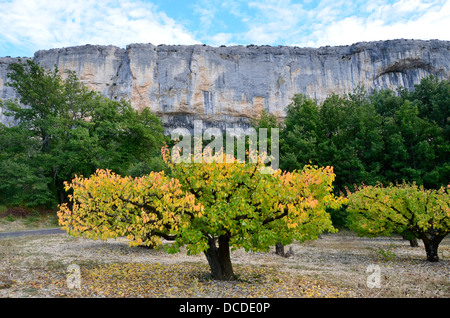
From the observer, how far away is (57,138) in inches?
1328

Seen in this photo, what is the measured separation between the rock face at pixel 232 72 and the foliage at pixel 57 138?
31.3 metres

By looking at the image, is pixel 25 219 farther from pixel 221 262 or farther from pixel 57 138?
pixel 221 262

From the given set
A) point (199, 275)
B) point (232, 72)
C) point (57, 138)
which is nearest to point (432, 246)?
point (199, 275)

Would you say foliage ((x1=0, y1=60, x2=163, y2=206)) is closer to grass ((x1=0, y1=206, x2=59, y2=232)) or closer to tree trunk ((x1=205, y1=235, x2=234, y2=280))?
grass ((x1=0, y1=206, x2=59, y2=232))

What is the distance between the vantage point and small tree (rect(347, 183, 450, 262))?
1298cm

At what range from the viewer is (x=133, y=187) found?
7.43m

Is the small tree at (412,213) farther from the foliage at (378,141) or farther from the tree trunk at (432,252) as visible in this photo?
the foliage at (378,141)

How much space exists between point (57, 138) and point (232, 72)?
4451 centimetres

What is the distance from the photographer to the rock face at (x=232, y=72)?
65.4 m

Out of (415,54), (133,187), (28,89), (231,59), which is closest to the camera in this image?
(133,187)

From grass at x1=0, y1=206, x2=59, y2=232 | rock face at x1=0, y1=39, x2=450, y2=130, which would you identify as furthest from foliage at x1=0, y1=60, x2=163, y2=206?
rock face at x1=0, y1=39, x2=450, y2=130

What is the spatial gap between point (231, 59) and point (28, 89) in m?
46.3

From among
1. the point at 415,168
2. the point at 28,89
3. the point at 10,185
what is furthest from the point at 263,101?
the point at 10,185
